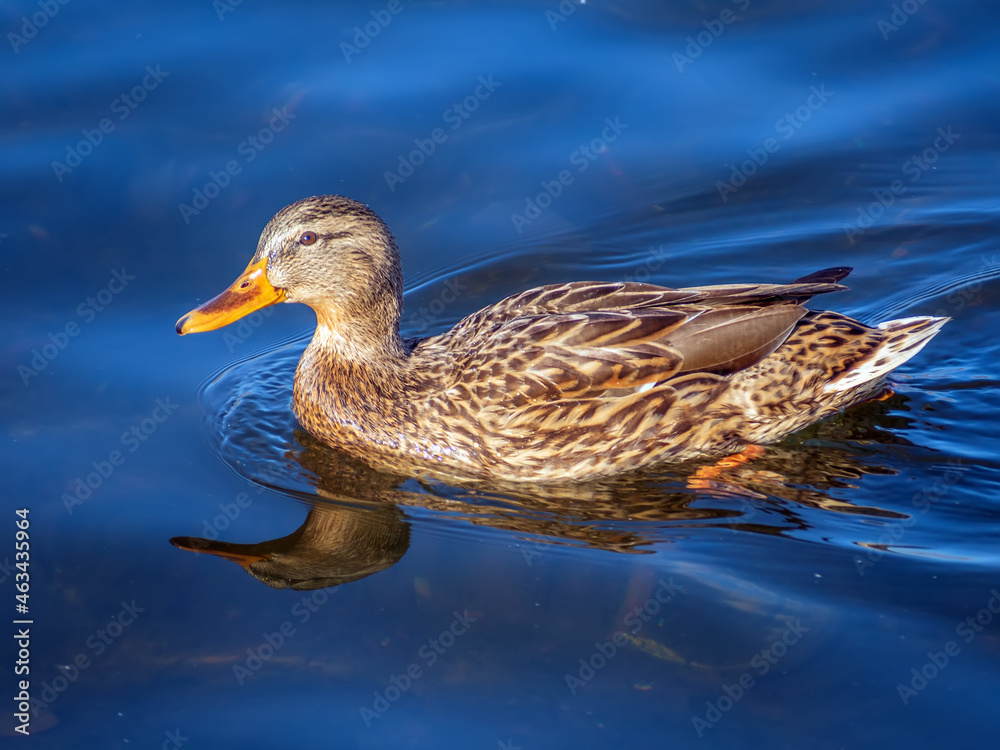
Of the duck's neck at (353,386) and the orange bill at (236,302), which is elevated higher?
the orange bill at (236,302)

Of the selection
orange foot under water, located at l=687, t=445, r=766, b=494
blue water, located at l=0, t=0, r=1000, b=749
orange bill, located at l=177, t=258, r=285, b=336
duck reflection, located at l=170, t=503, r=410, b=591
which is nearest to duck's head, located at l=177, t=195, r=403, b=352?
orange bill, located at l=177, t=258, r=285, b=336

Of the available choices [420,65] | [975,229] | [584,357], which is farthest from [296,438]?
[975,229]

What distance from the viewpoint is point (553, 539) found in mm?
6785

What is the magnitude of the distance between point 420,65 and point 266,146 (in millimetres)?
1717

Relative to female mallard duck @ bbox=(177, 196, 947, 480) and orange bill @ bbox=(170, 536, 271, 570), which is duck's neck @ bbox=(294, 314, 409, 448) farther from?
orange bill @ bbox=(170, 536, 271, 570)

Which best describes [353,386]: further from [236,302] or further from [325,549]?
[325,549]

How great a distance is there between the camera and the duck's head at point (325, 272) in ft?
24.4

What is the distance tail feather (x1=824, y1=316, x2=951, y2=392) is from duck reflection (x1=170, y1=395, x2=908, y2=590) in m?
0.37

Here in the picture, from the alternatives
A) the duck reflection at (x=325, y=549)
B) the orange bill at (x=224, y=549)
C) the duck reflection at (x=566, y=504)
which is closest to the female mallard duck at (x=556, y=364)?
the duck reflection at (x=566, y=504)

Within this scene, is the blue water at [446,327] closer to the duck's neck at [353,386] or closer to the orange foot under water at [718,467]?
the orange foot under water at [718,467]

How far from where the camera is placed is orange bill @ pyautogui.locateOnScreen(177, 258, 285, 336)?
24.5 feet

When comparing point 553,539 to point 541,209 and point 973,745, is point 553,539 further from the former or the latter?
point 541,209

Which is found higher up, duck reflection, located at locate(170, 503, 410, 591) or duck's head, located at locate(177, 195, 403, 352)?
duck's head, located at locate(177, 195, 403, 352)

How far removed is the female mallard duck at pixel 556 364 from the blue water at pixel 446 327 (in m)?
0.25
